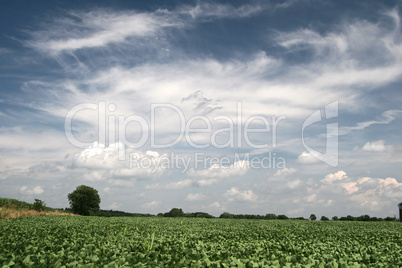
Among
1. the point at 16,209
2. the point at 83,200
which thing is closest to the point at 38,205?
the point at 16,209

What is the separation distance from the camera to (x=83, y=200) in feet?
298

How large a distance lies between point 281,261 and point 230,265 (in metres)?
2.03

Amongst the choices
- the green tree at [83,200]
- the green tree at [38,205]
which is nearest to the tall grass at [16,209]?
the green tree at [38,205]

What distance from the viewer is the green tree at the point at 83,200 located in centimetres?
9025

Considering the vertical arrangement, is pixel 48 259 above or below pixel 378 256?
above

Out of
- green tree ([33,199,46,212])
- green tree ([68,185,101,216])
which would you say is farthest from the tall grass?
green tree ([68,185,101,216])

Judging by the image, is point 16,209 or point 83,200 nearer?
point 16,209

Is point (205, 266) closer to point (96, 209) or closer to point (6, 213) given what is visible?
point (6, 213)

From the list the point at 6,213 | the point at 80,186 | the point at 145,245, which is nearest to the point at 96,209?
the point at 80,186

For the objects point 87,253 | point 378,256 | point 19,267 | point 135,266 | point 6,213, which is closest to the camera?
point 19,267

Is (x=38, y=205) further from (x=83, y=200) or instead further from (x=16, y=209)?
(x=83, y=200)

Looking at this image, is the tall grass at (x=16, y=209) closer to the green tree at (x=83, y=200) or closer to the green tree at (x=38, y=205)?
the green tree at (x=38, y=205)

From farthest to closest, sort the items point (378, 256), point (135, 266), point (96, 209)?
point (96, 209), point (378, 256), point (135, 266)

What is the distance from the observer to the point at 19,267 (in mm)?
6387
